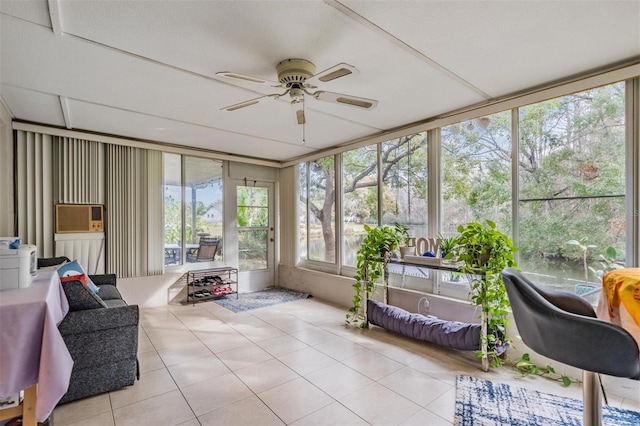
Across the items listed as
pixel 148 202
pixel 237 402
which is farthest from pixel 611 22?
pixel 148 202

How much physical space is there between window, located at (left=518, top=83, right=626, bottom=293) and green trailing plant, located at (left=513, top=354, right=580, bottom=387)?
67cm

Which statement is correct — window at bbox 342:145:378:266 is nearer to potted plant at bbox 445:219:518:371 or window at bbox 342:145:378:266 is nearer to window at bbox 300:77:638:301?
window at bbox 300:77:638:301

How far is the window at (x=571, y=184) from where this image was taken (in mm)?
2447

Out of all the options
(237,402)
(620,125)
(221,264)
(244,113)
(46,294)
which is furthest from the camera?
(221,264)

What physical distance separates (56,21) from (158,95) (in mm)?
1064

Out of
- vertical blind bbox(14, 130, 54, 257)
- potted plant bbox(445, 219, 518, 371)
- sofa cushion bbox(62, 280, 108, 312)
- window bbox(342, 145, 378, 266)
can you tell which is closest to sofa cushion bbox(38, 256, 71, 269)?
vertical blind bbox(14, 130, 54, 257)

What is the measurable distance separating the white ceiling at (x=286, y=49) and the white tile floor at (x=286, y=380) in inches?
93.7

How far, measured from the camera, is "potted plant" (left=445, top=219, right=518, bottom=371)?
2.63m

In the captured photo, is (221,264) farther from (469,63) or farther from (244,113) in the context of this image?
(469,63)

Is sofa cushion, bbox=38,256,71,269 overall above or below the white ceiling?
below

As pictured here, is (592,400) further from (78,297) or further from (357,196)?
(357,196)

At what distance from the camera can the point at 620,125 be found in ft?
7.94

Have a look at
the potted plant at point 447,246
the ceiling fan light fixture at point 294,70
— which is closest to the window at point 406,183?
the potted plant at point 447,246

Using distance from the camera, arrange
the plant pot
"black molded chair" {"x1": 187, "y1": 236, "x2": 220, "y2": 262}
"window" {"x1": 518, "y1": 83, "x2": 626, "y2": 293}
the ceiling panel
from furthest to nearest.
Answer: "black molded chair" {"x1": 187, "y1": 236, "x2": 220, "y2": 262} → the plant pot → the ceiling panel → "window" {"x1": 518, "y1": 83, "x2": 626, "y2": 293}
